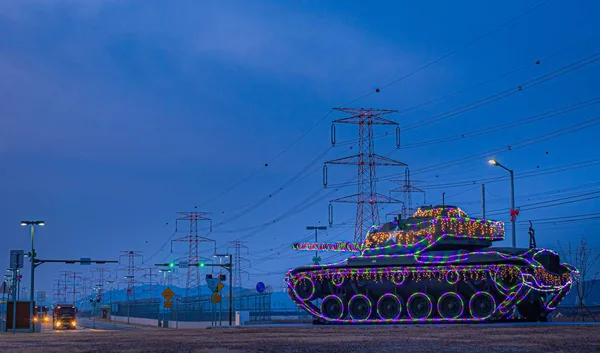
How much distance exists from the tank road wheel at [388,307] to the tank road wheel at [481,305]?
4.27 m

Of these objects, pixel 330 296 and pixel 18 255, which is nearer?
pixel 330 296

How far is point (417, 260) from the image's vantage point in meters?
42.6

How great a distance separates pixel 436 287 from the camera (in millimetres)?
42812

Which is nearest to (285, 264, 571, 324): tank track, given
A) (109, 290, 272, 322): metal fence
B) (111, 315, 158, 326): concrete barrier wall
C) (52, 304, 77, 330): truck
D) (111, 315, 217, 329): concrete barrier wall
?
(109, 290, 272, 322): metal fence

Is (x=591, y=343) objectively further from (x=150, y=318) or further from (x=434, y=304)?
(x=150, y=318)

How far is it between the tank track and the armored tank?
0.05m

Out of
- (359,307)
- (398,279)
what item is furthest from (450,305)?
(359,307)

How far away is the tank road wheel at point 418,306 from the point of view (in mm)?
42812

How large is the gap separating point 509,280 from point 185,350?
2401 centimetres

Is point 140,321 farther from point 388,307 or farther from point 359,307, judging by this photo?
point 388,307

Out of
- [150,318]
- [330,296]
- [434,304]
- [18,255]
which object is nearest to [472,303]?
[434,304]

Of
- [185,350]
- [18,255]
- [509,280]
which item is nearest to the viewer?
[185,350]

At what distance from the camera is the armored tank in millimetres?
40219

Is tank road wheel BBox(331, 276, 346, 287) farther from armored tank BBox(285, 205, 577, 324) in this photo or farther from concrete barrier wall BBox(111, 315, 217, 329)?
concrete barrier wall BBox(111, 315, 217, 329)
